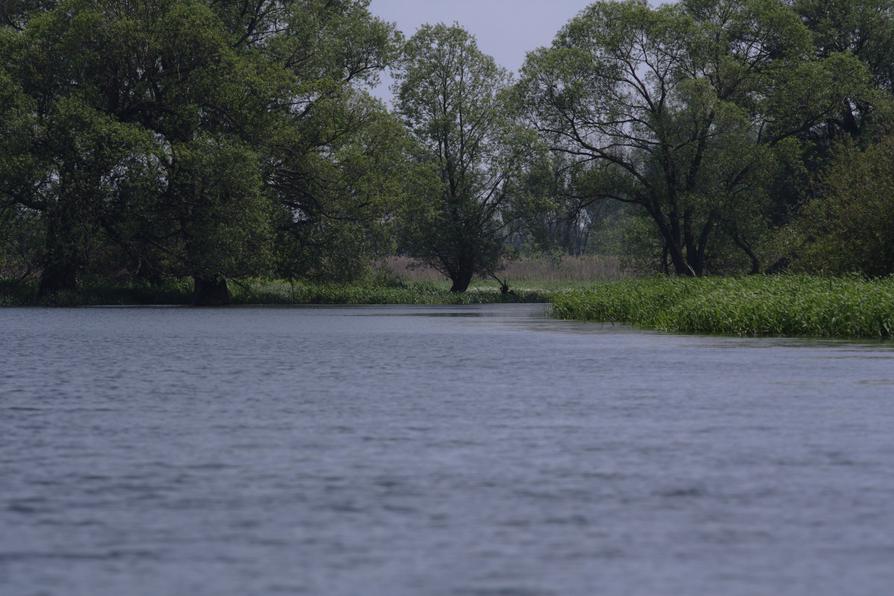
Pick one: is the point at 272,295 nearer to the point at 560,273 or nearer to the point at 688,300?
the point at 560,273

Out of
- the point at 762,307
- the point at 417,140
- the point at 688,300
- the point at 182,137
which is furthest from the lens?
the point at 417,140

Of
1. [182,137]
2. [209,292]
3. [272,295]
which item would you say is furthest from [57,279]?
[272,295]

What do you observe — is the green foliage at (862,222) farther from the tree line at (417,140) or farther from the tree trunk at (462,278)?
the tree trunk at (462,278)

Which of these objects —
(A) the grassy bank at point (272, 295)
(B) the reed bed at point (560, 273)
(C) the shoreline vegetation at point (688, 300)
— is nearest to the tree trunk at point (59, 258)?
(A) the grassy bank at point (272, 295)

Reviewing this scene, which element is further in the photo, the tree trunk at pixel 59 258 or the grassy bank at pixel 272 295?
the grassy bank at pixel 272 295

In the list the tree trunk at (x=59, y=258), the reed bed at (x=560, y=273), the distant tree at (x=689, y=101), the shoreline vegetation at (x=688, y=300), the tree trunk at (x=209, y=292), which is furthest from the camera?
the reed bed at (x=560, y=273)

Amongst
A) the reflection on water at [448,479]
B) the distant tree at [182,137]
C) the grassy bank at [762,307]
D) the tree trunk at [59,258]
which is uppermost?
the distant tree at [182,137]

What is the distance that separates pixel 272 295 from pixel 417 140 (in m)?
20.4

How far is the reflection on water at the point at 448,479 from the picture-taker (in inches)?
320

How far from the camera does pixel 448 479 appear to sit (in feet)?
38.2

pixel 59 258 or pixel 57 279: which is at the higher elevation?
pixel 59 258

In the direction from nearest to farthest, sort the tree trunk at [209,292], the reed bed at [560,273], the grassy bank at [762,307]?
the grassy bank at [762,307], the tree trunk at [209,292], the reed bed at [560,273]

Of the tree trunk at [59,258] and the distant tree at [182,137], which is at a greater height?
the distant tree at [182,137]

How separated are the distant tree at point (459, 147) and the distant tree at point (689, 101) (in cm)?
901
